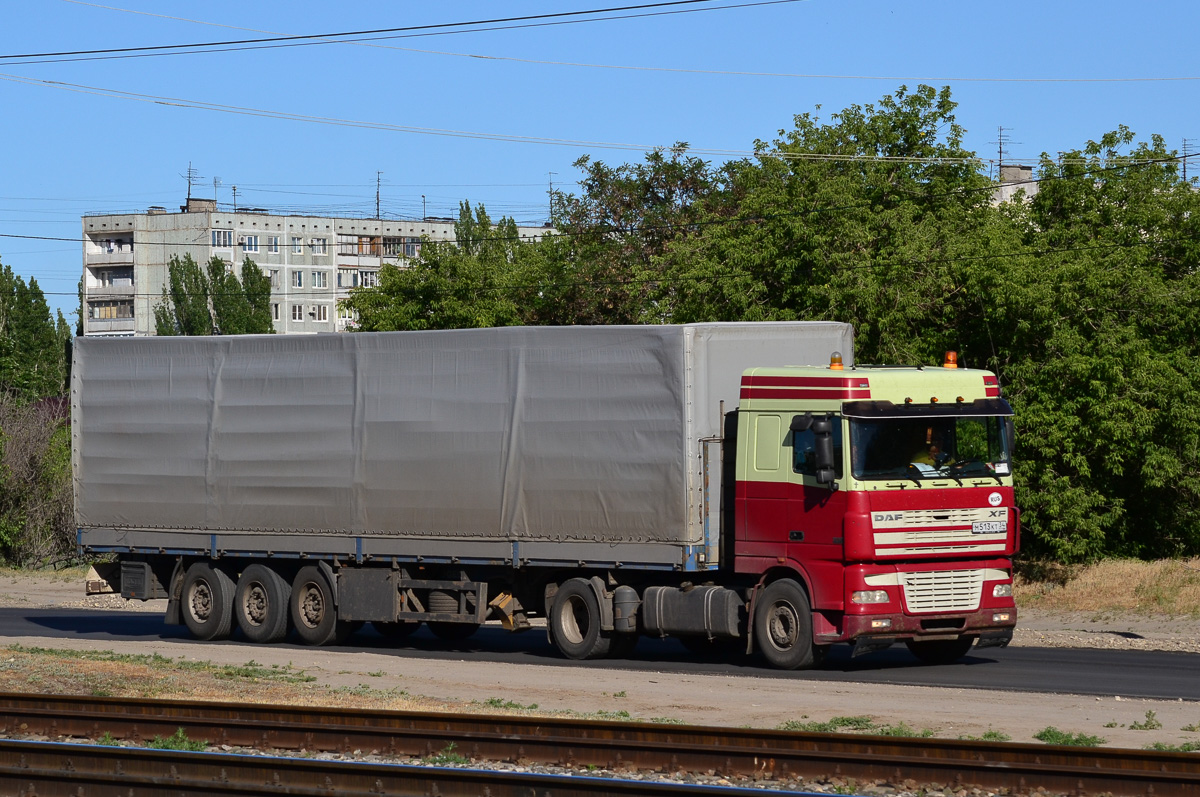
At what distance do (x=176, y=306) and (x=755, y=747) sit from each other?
309ft

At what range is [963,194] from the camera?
42.0 meters

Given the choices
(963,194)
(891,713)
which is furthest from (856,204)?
(891,713)

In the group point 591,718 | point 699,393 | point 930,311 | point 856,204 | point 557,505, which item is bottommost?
point 591,718

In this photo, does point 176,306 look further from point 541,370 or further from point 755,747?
point 755,747

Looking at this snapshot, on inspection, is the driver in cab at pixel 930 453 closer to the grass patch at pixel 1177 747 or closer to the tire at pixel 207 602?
the grass patch at pixel 1177 747

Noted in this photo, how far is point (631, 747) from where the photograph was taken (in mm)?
11727

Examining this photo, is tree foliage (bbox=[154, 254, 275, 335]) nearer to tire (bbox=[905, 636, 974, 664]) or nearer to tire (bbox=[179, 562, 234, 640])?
tire (bbox=[179, 562, 234, 640])

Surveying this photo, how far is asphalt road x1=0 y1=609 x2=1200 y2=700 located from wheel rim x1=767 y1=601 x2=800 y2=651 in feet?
1.17

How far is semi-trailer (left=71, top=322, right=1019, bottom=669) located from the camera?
17.4 m

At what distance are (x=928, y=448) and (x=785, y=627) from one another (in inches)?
104

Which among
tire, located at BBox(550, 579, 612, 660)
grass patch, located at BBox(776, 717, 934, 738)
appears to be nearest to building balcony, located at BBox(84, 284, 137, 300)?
tire, located at BBox(550, 579, 612, 660)

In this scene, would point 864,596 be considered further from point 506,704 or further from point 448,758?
point 448,758

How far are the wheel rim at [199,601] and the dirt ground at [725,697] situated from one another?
0.79 meters

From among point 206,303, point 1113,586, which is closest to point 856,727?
point 1113,586
